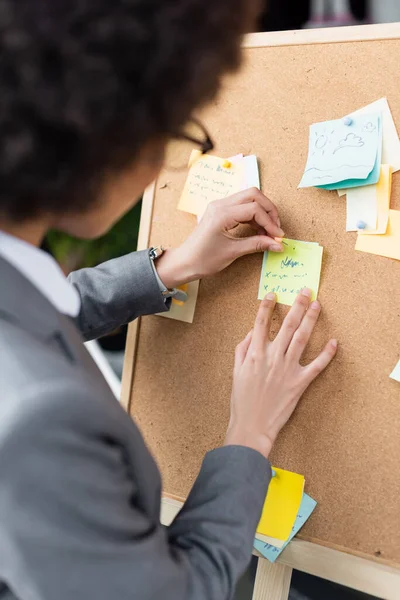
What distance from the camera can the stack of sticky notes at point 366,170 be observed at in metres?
0.74

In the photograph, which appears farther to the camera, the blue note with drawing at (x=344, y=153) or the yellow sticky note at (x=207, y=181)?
the yellow sticky note at (x=207, y=181)

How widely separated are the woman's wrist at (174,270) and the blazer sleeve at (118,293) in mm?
16

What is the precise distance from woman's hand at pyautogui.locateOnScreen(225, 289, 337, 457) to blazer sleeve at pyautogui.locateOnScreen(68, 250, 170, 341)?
0.17 m

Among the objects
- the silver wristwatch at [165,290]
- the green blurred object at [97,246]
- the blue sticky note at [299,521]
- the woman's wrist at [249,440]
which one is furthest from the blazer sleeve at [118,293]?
the green blurred object at [97,246]

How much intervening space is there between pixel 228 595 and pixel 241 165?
578mm

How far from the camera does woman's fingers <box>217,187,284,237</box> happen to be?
0.79m

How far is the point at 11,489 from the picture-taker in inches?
16.4

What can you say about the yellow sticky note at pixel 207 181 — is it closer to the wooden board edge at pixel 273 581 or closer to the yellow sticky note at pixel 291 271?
the yellow sticky note at pixel 291 271

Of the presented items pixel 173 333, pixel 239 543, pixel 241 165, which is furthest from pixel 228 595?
pixel 241 165

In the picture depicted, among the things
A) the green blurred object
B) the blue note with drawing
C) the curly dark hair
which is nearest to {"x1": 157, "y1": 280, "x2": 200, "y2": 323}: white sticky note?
the blue note with drawing

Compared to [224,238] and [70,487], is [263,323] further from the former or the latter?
[70,487]

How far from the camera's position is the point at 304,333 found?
75cm

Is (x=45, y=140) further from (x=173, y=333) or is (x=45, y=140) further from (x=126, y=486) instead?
(x=173, y=333)

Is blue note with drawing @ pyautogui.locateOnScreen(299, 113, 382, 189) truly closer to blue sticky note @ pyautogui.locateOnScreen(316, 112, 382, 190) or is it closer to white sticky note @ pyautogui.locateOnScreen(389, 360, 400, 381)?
blue sticky note @ pyautogui.locateOnScreen(316, 112, 382, 190)
